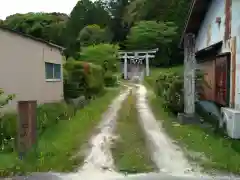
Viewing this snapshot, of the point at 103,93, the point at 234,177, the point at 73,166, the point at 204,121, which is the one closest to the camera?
the point at 234,177

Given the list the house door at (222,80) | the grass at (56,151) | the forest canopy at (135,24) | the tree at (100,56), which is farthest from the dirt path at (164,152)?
the forest canopy at (135,24)

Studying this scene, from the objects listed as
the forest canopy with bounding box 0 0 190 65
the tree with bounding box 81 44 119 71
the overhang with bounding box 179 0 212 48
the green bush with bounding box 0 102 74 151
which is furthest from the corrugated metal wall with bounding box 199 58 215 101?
the forest canopy with bounding box 0 0 190 65

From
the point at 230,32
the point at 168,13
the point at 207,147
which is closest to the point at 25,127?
the point at 207,147

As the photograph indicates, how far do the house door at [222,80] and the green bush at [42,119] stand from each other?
637 centimetres

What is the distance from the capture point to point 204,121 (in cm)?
1363

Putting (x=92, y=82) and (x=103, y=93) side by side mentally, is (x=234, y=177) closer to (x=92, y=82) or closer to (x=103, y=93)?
(x=92, y=82)

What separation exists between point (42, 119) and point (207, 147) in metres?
6.01

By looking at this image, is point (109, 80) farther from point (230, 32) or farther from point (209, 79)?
point (230, 32)

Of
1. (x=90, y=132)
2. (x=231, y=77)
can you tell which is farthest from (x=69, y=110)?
(x=231, y=77)

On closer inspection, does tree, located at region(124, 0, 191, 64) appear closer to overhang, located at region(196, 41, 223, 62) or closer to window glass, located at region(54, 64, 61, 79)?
overhang, located at region(196, 41, 223, 62)

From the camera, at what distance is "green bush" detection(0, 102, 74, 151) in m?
9.91

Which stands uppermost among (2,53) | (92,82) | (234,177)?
(2,53)

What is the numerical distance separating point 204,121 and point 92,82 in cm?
975

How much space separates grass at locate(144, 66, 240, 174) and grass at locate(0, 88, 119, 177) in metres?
2.93
